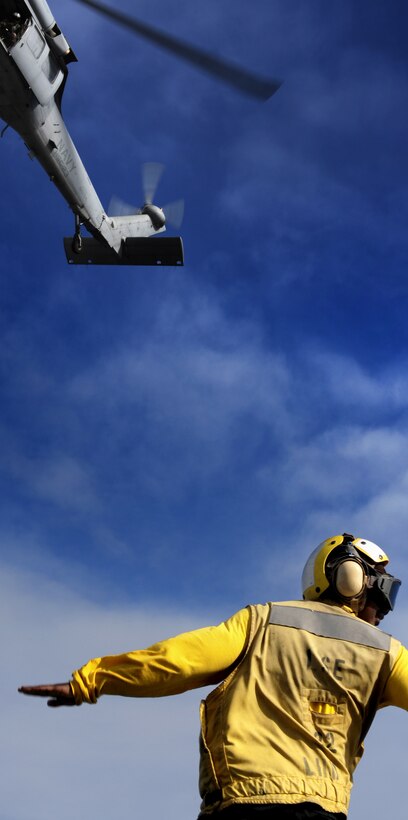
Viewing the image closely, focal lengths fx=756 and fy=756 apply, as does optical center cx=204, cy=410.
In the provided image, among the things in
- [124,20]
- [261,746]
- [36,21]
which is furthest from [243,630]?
[36,21]

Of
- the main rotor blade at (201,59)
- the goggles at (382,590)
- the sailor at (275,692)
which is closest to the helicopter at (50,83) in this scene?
the main rotor blade at (201,59)

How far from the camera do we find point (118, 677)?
11.8 feet

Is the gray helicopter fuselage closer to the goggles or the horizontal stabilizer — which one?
the horizontal stabilizer

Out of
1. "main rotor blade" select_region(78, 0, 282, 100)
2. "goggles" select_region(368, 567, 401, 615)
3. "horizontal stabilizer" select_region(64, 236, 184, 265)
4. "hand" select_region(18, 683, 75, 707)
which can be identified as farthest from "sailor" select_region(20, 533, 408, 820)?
"horizontal stabilizer" select_region(64, 236, 184, 265)

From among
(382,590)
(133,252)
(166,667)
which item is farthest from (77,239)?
(166,667)

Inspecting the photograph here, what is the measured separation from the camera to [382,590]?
4336mm

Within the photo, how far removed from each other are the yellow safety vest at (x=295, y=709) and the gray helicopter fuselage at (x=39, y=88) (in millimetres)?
16192

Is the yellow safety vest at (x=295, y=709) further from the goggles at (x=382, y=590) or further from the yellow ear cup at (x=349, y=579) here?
the goggles at (x=382, y=590)

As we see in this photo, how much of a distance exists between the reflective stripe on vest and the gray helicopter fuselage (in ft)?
52.8

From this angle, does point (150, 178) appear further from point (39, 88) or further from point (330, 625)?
point (330, 625)

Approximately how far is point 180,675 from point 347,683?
86cm

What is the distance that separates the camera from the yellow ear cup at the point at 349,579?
163 inches

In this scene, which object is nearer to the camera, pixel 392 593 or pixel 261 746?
pixel 261 746

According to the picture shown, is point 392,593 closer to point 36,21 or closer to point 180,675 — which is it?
point 180,675
